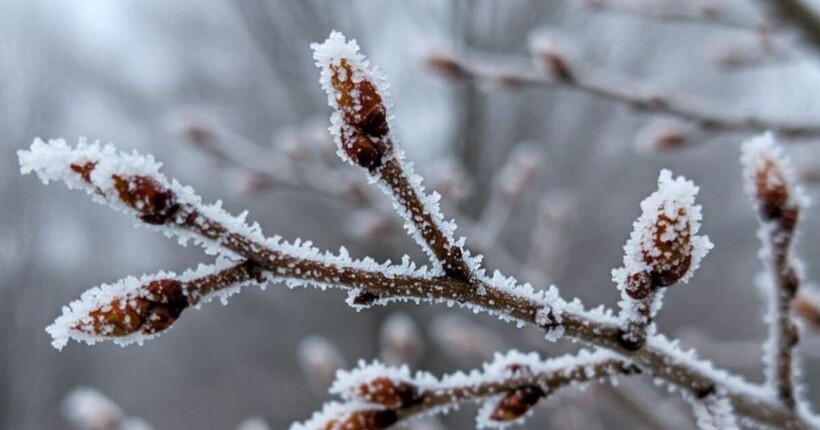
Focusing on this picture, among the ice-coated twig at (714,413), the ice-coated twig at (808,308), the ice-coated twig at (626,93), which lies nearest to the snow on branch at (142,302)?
the ice-coated twig at (714,413)

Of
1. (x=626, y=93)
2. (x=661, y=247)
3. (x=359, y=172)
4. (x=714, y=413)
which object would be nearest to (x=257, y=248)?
(x=661, y=247)

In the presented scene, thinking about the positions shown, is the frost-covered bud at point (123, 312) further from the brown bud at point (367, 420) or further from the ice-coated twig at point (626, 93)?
the ice-coated twig at point (626, 93)

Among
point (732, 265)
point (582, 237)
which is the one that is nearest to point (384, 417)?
point (582, 237)

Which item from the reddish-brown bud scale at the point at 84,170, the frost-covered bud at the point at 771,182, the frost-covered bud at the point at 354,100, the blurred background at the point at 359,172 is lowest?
the reddish-brown bud scale at the point at 84,170

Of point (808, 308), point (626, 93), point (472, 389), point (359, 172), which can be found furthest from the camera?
point (359, 172)

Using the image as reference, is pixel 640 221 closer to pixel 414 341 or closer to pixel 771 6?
pixel 771 6

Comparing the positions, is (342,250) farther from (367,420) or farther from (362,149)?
(367,420)
